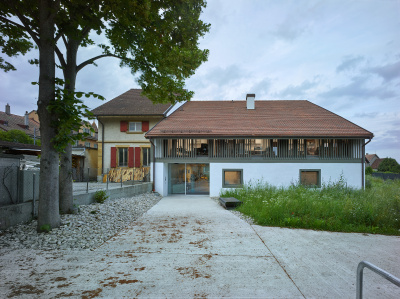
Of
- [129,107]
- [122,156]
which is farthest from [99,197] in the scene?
[129,107]

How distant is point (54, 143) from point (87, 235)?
2455 mm

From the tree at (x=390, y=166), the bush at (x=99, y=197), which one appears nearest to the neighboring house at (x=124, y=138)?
the bush at (x=99, y=197)

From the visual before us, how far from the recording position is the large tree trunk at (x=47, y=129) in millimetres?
5715

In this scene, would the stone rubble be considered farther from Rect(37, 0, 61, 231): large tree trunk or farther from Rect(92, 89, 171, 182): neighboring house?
Rect(92, 89, 171, 182): neighboring house

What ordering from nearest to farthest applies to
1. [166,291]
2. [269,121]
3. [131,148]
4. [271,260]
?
[166,291] < [271,260] < [269,121] < [131,148]

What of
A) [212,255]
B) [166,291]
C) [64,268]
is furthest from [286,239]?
[64,268]

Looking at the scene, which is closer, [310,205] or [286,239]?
[286,239]

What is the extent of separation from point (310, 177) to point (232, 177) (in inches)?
204

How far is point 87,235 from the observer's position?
577cm

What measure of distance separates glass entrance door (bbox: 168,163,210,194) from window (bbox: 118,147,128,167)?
5.19m

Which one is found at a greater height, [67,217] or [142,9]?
[142,9]

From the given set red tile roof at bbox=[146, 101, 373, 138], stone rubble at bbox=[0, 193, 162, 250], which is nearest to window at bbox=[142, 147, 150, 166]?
red tile roof at bbox=[146, 101, 373, 138]

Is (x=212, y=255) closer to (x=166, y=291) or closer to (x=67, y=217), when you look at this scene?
(x=166, y=291)

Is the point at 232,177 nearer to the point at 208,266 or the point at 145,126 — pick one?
the point at 145,126
